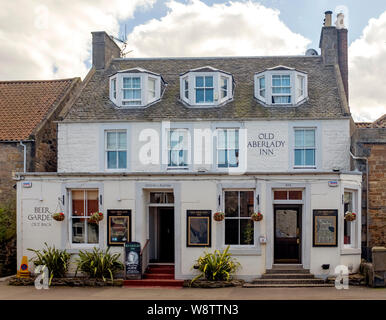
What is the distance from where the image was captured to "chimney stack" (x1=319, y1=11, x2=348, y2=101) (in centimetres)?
2255

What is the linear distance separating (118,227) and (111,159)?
328cm

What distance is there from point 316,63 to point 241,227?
9.70 metres

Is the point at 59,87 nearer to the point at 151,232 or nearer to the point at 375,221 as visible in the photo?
the point at 151,232

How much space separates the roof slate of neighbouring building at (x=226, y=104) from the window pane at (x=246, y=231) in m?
4.39

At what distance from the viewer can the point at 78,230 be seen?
1841cm

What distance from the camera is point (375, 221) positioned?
19391 millimetres

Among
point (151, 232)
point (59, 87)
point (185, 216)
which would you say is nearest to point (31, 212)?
point (151, 232)

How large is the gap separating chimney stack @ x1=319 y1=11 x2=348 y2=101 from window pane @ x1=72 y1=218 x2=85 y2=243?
13414 millimetres

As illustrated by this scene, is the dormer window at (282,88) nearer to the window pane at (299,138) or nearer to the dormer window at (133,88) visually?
the window pane at (299,138)

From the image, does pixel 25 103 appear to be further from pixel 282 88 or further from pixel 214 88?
pixel 282 88

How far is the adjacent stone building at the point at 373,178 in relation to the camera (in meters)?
19.3

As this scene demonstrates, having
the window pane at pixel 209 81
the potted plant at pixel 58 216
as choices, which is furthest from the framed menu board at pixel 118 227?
the window pane at pixel 209 81

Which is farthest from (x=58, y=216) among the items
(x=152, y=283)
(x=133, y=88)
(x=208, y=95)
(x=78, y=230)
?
(x=208, y=95)

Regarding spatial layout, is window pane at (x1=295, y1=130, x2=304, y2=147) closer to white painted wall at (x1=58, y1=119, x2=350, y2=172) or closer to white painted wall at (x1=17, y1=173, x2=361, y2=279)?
white painted wall at (x1=58, y1=119, x2=350, y2=172)
